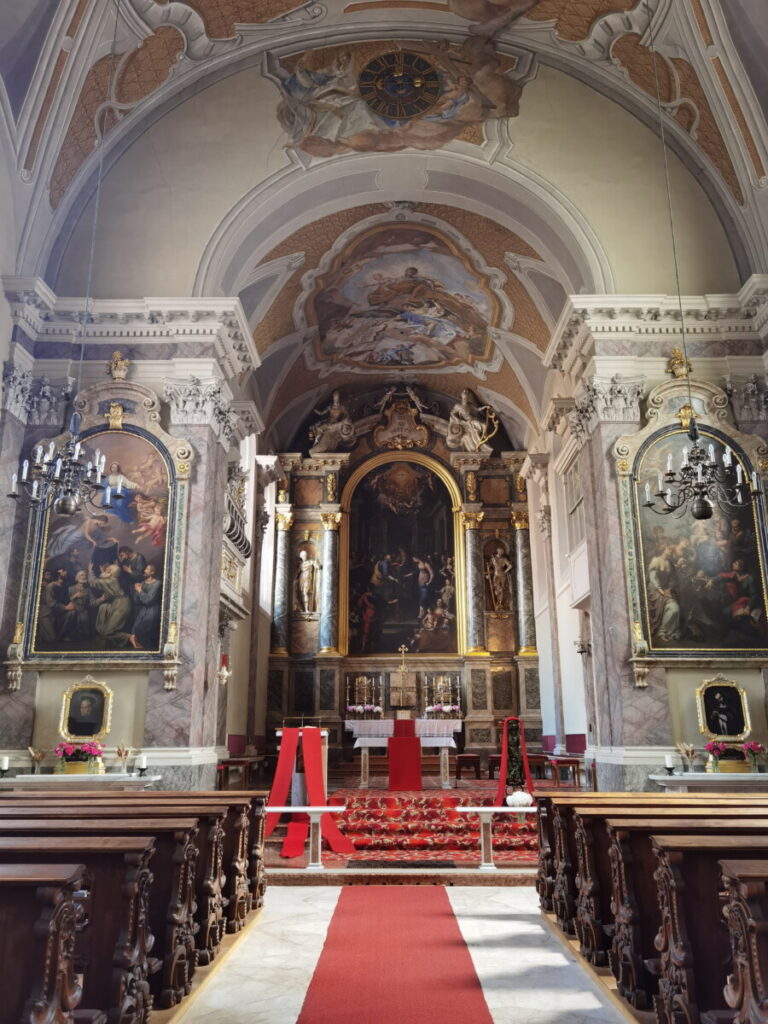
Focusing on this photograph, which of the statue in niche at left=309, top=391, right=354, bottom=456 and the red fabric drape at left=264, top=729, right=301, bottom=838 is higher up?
the statue in niche at left=309, top=391, right=354, bottom=456

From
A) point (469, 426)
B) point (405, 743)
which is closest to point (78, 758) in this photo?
point (405, 743)

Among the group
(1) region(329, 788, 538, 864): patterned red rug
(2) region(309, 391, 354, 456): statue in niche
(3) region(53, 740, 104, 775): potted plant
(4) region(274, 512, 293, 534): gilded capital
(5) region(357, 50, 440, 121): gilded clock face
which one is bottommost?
(1) region(329, 788, 538, 864): patterned red rug

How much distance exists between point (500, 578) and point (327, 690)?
15.7 feet

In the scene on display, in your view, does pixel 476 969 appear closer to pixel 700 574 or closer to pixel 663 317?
pixel 700 574

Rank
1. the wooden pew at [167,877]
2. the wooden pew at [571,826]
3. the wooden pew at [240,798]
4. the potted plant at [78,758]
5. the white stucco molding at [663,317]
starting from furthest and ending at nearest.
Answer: the white stucco molding at [663,317] → the potted plant at [78,758] → the wooden pew at [240,798] → the wooden pew at [571,826] → the wooden pew at [167,877]

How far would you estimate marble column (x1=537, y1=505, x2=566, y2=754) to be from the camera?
16.2 metres

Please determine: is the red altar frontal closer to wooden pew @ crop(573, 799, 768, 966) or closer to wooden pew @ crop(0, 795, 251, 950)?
wooden pew @ crop(0, 795, 251, 950)

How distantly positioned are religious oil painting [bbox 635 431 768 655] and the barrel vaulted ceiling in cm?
332

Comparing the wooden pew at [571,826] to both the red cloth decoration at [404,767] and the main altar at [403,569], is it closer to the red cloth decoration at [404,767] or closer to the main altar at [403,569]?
the red cloth decoration at [404,767]

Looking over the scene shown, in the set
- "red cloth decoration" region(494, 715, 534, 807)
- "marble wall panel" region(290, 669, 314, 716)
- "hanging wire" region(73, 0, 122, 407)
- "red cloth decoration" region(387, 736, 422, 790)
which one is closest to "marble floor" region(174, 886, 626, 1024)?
"red cloth decoration" region(494, 715, 534, 807)

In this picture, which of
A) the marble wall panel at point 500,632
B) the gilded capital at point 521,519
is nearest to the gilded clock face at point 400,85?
the gilded capital at point 521,519

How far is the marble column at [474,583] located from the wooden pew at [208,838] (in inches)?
528

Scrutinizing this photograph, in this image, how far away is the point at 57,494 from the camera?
1053 cm

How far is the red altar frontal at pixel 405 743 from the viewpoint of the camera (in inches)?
506
